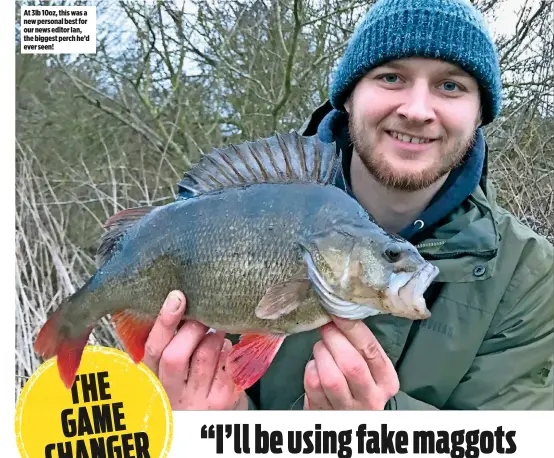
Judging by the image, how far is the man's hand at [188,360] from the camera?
1.14m

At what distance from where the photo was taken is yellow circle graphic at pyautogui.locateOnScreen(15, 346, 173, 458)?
4.51ft

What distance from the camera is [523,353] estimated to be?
1.37 meters

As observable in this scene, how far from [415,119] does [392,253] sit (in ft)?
1.47

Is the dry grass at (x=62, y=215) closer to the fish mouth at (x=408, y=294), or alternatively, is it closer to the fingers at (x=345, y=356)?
the fingers at (x=345, y=356)

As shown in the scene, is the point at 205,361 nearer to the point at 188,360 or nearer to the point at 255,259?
the point at 188,360

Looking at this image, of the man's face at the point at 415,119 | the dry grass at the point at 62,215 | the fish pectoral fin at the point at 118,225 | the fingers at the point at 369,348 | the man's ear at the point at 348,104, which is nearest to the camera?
the fingers at the point at 369,348

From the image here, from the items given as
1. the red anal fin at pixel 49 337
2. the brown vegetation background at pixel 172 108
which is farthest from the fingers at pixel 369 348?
the brown vegetation background at pixel 172 108

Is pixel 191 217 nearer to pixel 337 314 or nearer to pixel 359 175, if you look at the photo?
pixel 337 314

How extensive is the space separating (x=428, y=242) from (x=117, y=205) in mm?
1011

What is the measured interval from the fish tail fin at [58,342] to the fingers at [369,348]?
55 centimetres

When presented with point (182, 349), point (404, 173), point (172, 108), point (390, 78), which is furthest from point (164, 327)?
point (172, 108)

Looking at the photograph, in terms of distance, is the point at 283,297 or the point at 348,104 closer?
the point at 283,297

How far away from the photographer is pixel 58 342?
Answer: 1232 millimetres

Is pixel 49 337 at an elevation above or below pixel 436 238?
below
